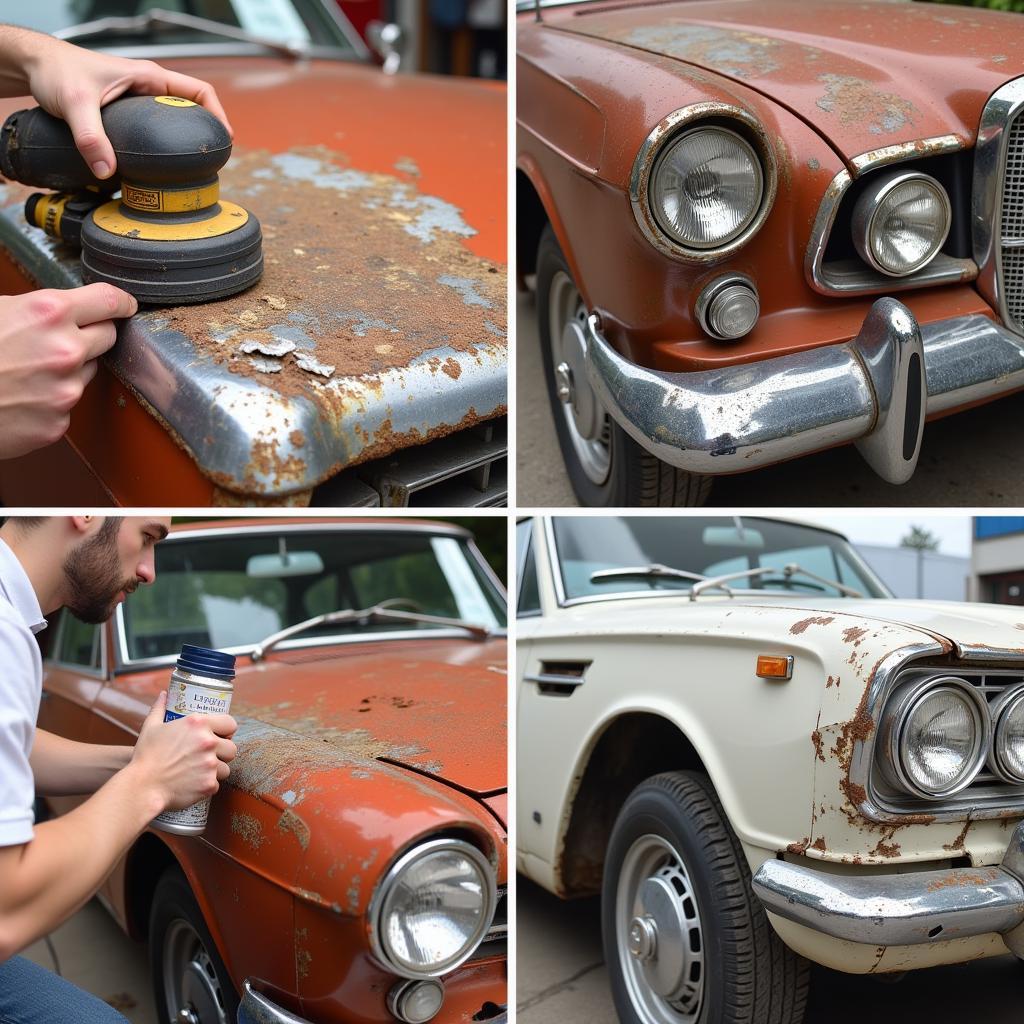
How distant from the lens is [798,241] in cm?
242

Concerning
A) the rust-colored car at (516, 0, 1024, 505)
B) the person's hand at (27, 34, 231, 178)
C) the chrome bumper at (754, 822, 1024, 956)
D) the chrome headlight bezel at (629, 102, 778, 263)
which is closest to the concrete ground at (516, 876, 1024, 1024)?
the chrome bumper at (754, 822, 1024, 956)

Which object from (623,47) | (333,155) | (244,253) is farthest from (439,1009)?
(623,47)

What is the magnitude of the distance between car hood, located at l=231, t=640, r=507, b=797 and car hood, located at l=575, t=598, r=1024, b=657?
0.36 metres

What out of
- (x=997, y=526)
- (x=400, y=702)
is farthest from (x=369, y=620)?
(x=997, y=526)

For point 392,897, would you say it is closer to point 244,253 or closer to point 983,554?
point 244,253

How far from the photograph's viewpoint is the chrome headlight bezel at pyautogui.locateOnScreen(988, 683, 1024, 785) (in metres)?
A: 1.98

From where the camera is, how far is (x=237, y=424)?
65.0 inches

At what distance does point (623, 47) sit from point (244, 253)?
56.5 inches

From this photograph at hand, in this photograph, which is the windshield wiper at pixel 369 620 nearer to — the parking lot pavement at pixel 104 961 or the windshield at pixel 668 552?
the windshield at pixel 668 552

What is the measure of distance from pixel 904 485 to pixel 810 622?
1.68m

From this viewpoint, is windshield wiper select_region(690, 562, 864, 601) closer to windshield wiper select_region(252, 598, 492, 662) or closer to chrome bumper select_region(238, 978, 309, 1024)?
windshield wiper select_region(252, 598, 492, 662)

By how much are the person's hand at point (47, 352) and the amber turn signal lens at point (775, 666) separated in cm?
135

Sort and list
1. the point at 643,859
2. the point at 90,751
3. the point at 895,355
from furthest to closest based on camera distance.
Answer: the point at 643,859, the point at 895,355, the point at 90,751

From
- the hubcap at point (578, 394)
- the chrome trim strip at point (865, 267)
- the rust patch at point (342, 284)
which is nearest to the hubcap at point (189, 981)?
the rust patch at point (342, 284)
